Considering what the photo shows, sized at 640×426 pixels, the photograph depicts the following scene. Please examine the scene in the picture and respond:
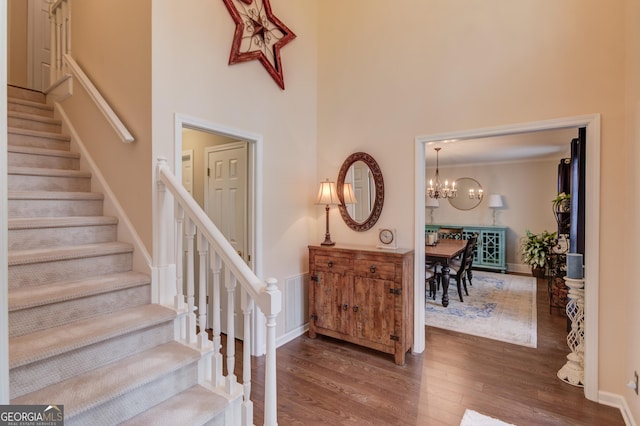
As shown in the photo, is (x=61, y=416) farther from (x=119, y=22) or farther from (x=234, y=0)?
(x=234, y=0)

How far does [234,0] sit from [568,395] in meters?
4.12

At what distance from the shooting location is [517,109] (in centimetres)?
263

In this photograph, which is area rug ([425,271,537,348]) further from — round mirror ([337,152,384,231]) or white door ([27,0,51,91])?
white door ([27,0,51,91])

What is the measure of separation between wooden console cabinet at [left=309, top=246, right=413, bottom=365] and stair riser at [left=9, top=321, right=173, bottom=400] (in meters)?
1.65

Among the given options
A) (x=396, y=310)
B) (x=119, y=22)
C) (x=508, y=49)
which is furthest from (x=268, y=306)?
(x=508, y=49)

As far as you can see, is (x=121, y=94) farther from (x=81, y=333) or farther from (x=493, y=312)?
(x=493, y=312)

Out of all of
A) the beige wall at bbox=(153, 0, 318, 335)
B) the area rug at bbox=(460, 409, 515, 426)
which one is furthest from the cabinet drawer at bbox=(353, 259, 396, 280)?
the area rug at bbox=(460, 409, 515, 426)

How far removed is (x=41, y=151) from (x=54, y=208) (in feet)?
1.86

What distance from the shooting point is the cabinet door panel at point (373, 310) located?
2.88m

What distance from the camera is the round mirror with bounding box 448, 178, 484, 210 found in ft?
23.8

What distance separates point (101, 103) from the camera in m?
2.24

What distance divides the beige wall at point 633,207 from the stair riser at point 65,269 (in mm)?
3306

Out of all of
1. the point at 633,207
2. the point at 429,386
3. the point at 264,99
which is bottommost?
the point at 429,386

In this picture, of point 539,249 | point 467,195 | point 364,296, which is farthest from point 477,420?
point 467,195
